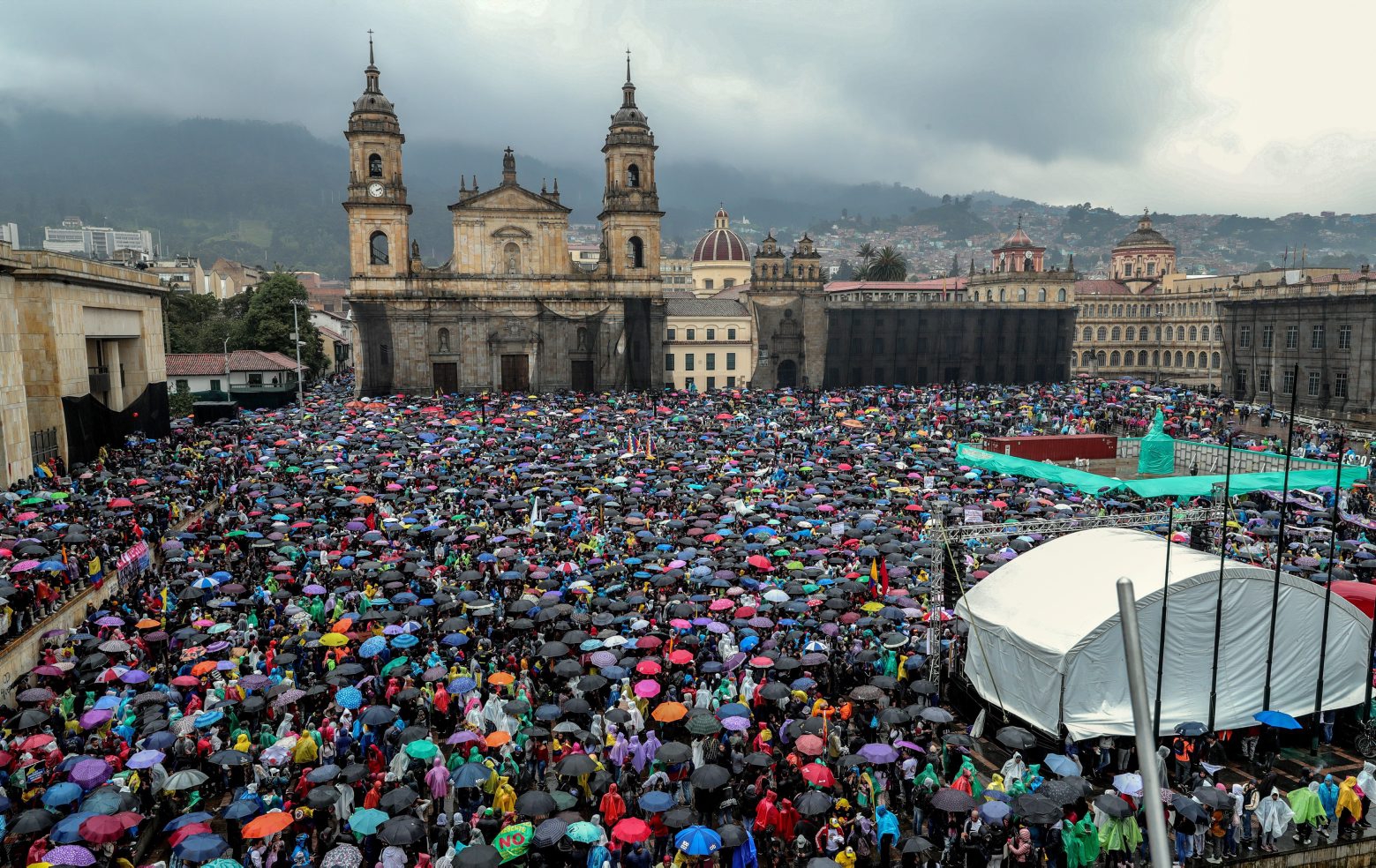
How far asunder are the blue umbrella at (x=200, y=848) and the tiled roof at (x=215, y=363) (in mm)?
55530

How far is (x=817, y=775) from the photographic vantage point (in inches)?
481

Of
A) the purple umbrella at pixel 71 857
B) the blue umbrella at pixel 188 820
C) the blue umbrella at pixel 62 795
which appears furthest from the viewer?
the blue umbrella at pixel 62 795

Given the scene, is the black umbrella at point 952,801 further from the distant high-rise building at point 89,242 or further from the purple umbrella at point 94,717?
the distant high-rise building at point 89,242

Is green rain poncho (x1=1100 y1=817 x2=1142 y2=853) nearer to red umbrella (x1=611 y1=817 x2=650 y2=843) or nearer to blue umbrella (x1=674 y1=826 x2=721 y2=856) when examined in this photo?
blue umbrella (x1=674 y1=826 x2=721 y2=856)

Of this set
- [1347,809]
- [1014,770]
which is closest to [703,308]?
[1014,770]

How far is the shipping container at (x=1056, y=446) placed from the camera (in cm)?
3803

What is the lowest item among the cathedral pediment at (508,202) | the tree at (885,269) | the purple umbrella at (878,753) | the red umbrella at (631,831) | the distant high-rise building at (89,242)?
the red umbrella at (631,831)

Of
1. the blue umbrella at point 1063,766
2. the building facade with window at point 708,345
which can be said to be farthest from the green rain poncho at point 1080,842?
the building facade with window at point 708,345

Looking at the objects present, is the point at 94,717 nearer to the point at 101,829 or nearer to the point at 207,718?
the point at 207,718

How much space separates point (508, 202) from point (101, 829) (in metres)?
55.1

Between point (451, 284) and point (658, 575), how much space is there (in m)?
45.7

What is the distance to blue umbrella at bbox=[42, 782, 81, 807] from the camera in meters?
11.5

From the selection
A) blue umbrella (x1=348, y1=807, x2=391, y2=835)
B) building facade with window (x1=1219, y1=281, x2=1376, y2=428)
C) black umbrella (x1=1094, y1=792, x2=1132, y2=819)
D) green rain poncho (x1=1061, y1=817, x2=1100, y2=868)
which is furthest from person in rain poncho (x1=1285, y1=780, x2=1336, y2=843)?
building facade with window (x1=1219, y1=281, x2=1376, y2=428)

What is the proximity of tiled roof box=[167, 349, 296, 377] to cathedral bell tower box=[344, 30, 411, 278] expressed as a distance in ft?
28.1
